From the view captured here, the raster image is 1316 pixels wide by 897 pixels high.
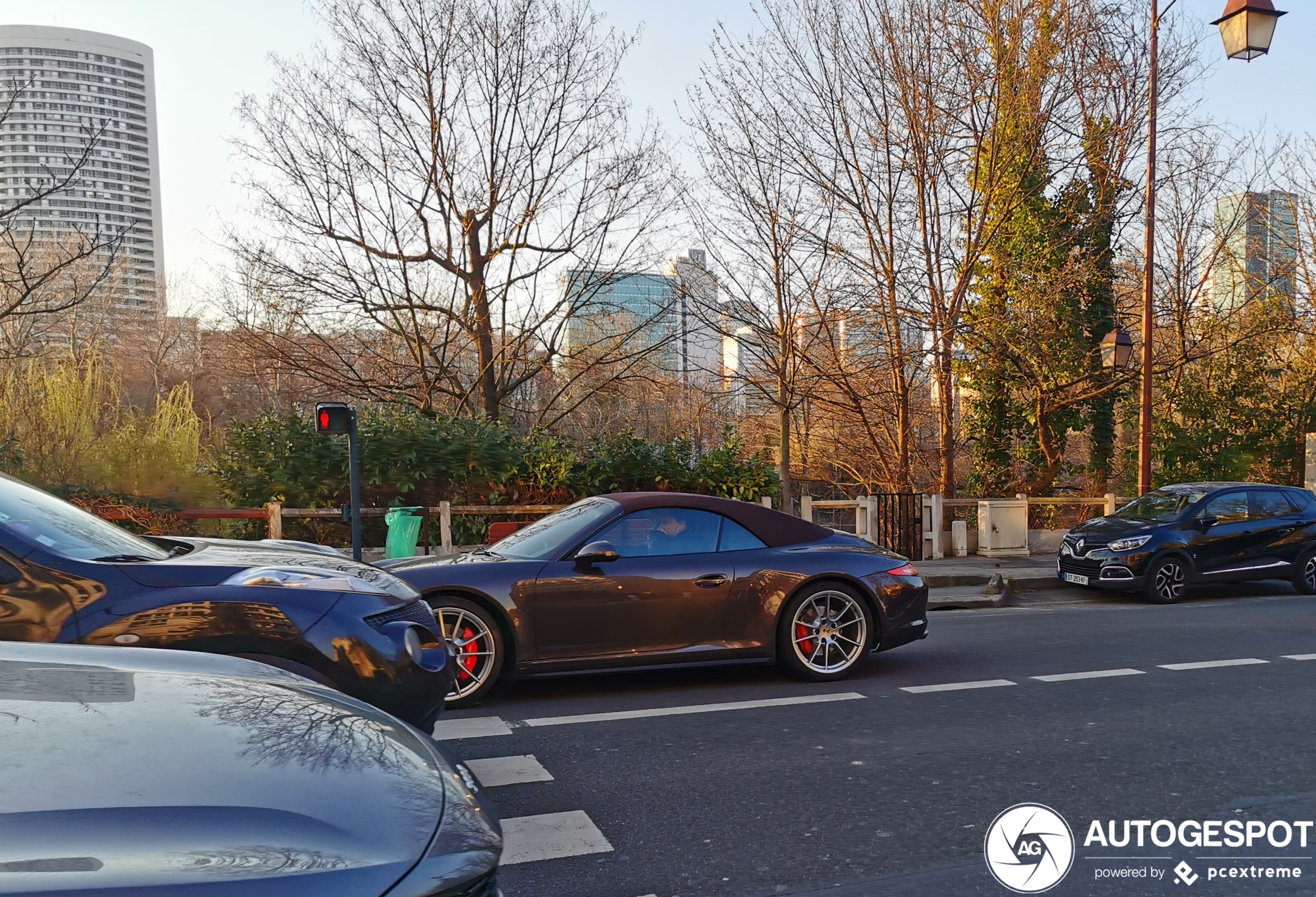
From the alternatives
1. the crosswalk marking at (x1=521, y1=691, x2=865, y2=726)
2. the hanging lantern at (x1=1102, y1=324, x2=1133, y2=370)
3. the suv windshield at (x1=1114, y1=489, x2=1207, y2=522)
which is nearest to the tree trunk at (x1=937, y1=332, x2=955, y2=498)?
the hanging lantern at (x1=1102, y1=324, x2=1133, y2=370)

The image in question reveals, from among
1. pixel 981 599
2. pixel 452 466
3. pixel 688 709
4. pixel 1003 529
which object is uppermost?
pixel 452 466

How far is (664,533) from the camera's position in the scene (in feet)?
23.0

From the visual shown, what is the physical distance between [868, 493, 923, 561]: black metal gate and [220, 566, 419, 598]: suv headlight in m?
13.3

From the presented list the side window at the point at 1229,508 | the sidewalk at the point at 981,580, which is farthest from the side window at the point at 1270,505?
the sidewalk at the point at 981,580

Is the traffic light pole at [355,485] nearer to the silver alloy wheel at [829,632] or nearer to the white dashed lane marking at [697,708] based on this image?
the white dashed lane marking at [697,708]

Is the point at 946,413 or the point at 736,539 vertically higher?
the point at 946,413

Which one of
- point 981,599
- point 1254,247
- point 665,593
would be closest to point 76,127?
point 665,593

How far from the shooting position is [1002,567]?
15.3 m

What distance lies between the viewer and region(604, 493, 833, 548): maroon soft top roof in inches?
280

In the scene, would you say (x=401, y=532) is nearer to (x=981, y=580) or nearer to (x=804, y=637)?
(x=804, y=637)

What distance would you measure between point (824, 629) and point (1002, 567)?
30.0 ft

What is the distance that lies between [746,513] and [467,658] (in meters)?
2.19

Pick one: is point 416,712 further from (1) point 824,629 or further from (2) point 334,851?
(1) point 824,629

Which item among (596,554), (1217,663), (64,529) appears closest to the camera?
(64,529)
